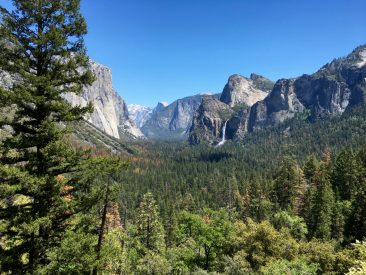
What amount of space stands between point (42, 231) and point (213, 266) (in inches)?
1194

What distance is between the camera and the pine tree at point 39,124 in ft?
46.1

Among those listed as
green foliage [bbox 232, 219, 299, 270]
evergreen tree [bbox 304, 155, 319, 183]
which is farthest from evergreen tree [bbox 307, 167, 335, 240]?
evergreen tree [bbox 304, 155, 319, 183]

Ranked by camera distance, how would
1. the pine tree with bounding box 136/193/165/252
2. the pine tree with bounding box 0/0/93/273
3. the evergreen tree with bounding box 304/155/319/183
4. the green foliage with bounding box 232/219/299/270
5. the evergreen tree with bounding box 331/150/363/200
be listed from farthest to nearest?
the evergreen tree with bounding box 304/155/319/183, the evergreen tree with bounding box 331/150/363/200, the pine tree with bounding box 136/193/165/252, the green foliage with bounding box 232/219/299/270, the pine tree with bounding box 0/0/93/273

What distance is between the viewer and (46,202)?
580 inches

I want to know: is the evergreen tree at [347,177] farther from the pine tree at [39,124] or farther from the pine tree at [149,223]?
the pine tree at [39,124]

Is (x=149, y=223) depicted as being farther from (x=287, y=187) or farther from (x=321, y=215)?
(x=287, y=187)

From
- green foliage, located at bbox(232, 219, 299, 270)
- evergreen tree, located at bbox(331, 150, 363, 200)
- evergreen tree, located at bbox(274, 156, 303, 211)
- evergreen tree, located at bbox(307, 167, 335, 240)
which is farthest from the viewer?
evergreen tree, located at bbox(274, 156, 303, 211)

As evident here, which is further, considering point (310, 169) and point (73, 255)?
point (310, 169)

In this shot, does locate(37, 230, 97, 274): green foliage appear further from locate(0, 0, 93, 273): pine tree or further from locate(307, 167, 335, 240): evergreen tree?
locate(307, 167, 335, 240): evergreen tree

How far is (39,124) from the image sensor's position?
48.4 ft

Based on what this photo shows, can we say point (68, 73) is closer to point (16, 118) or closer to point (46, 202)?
point (16, 118)

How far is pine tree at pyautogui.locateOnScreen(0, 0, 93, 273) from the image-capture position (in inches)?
553

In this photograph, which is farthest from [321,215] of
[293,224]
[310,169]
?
[310,169]

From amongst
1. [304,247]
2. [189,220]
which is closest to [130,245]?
[189,220]
